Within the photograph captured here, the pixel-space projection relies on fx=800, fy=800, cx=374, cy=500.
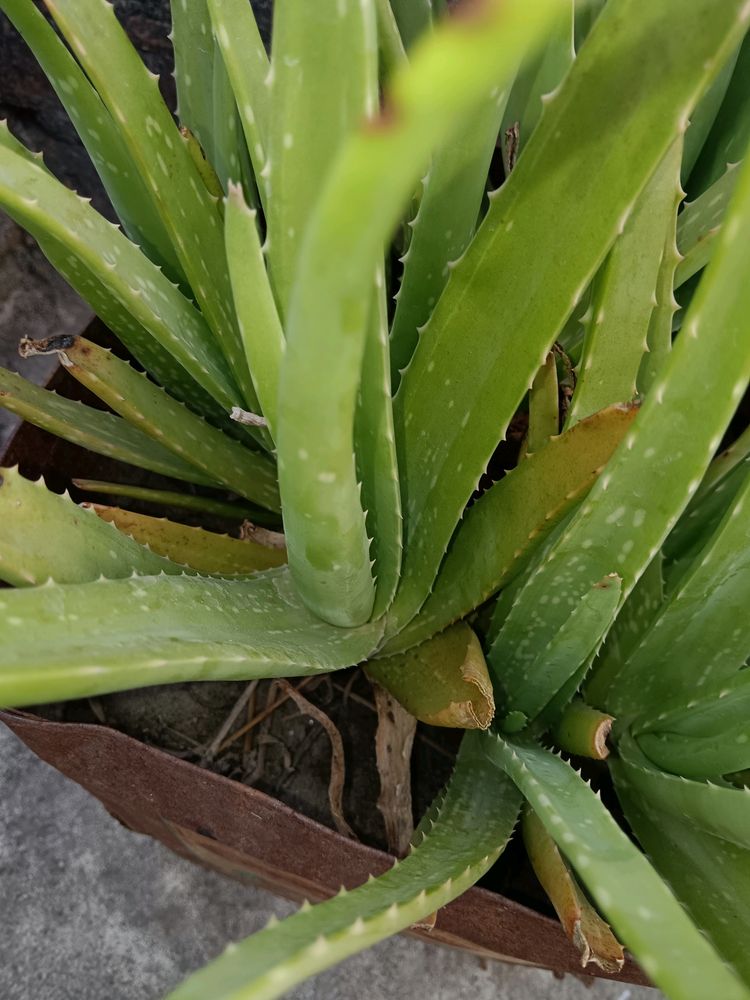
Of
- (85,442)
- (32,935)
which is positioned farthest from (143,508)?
(32,935)

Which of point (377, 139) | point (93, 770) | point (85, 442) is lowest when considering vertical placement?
point (93, 770)

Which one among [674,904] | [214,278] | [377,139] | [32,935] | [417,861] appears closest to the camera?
[377,139]

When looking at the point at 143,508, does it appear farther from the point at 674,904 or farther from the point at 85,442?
the point at 674,904

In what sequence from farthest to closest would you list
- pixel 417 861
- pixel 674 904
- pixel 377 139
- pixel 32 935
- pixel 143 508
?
pixel 32 935 < pixel 143 508 < pixel 417 861 < pixel 674 904 < pixel 377 139

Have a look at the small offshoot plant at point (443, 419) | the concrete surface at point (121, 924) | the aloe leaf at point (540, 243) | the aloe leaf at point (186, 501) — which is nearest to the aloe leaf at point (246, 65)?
the small offshoot plant at point (443, 419)

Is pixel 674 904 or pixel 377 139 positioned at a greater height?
pixel 377 139

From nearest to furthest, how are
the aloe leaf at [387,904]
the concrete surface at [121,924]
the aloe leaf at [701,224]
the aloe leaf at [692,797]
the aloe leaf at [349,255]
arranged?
the aloe leaf at [349,255] < the aloe leaf at [387,904] < the aloe leaf at [692,797] < the aloe leaf at [701,224] < the concrete surface at [121,924]

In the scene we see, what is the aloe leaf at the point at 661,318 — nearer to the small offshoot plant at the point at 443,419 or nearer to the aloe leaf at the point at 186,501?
the small offshoot plant at the point at 443,419

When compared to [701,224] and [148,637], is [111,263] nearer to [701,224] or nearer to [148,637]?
[148,637]

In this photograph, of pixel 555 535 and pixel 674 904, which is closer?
pixel 674 904
